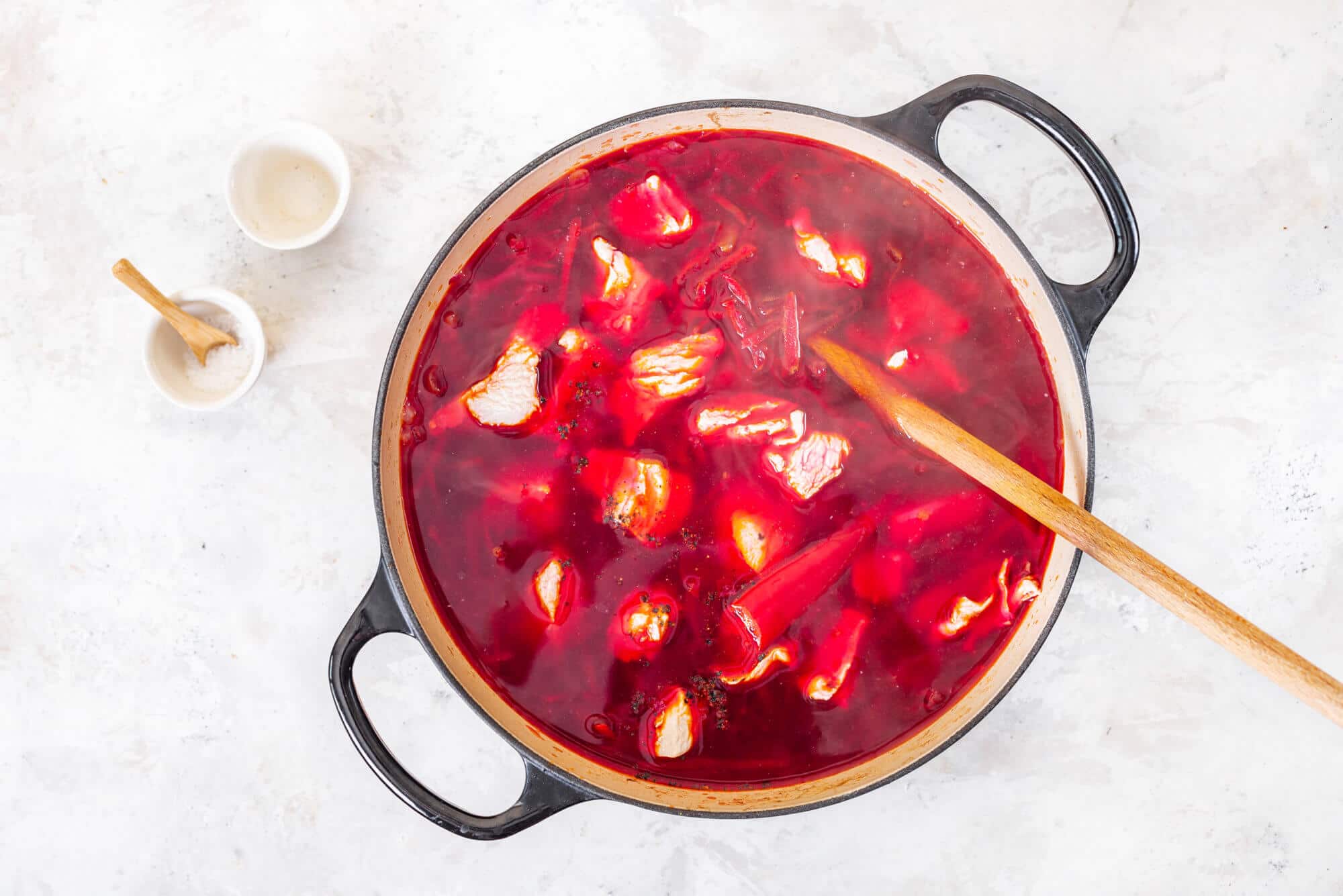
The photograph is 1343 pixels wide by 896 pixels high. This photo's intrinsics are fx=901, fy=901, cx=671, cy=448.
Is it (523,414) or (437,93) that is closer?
(523,414)

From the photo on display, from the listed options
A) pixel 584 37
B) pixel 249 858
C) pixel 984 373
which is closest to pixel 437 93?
pixel 584 37

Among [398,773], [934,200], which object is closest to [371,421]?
[398,773]

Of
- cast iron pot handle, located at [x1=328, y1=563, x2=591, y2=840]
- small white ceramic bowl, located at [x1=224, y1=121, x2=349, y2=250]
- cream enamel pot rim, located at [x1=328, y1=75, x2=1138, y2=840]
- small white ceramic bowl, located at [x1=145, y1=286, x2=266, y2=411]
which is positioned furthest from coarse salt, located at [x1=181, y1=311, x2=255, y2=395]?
cast iron pot handle, located at [x1=328, y1=563, x2=591, y2=840]

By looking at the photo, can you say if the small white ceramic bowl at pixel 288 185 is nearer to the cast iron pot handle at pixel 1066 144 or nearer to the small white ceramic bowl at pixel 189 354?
the small white ceramic bowl at pixel 189 354

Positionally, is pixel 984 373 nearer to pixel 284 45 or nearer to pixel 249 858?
pixel 284 45

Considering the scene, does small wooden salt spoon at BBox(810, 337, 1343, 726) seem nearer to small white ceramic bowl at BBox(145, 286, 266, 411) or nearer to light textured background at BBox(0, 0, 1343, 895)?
light textured background at BBox(0, 0, 1343, 895)
